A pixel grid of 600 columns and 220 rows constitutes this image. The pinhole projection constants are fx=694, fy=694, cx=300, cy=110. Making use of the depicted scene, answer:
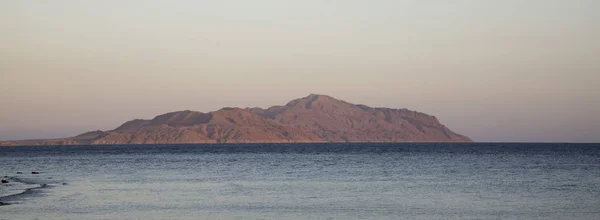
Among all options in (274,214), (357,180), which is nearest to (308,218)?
(274,214)

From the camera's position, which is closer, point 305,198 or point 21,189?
point 305,198

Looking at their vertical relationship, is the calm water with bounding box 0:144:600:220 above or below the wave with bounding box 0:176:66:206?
below

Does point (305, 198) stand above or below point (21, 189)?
below

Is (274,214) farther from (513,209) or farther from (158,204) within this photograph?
(513,209)

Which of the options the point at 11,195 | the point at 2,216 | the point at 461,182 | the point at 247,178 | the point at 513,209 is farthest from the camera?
the point at 247,178

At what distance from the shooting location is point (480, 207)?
34906 millimetres

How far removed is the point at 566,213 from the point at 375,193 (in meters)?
12.9

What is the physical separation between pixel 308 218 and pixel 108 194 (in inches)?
643

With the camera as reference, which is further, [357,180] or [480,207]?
[357,180]

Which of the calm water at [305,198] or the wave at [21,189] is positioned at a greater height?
the wave at [21,189]

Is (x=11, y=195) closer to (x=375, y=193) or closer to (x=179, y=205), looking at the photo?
(x=179, y=205)

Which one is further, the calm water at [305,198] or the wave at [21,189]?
the wave at [21,189]

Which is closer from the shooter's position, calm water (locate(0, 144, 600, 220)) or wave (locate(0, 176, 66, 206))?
calm water (locate(0, 144, 600, 220))

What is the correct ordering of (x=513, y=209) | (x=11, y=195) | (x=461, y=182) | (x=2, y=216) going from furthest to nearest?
(x=461, y=182), (x=11, y=195), (x=513, y=209), (x=2, y=216)
